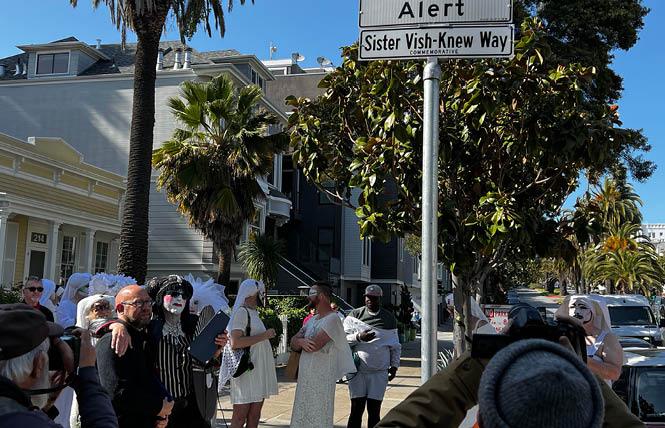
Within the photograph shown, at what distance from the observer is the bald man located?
3816mm

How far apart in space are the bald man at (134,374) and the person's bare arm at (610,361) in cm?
282

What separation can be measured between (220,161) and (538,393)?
18107 mm

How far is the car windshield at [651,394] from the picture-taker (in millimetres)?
5719

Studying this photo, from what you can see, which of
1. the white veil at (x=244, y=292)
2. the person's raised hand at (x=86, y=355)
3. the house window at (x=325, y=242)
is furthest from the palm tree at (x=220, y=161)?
the house window at (x=325, y=242)

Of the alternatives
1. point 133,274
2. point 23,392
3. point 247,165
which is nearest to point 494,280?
point 247,165

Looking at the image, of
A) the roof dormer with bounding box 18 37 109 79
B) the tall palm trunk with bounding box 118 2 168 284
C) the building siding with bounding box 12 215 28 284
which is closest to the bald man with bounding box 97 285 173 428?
the tall palm trunk with bounding box 118 2 168 284

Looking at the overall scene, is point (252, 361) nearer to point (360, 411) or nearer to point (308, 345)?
point (308, 345)

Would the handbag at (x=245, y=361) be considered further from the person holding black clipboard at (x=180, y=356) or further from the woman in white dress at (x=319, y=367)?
the person holding black clipboard at (x=180, y=356)

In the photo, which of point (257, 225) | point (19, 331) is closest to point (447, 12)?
point (19, 331)

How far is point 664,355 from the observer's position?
21.2 feet

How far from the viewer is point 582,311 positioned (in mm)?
4875

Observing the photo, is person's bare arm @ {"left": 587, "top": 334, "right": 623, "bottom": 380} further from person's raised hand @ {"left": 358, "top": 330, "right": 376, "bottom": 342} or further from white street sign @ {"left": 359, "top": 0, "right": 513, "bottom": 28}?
person's raised hand @ {"left": 358, "top": 330, "right": 376, "bottom": 342}

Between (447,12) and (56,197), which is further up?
(56,197)

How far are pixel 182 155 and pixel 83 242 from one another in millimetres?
6127
